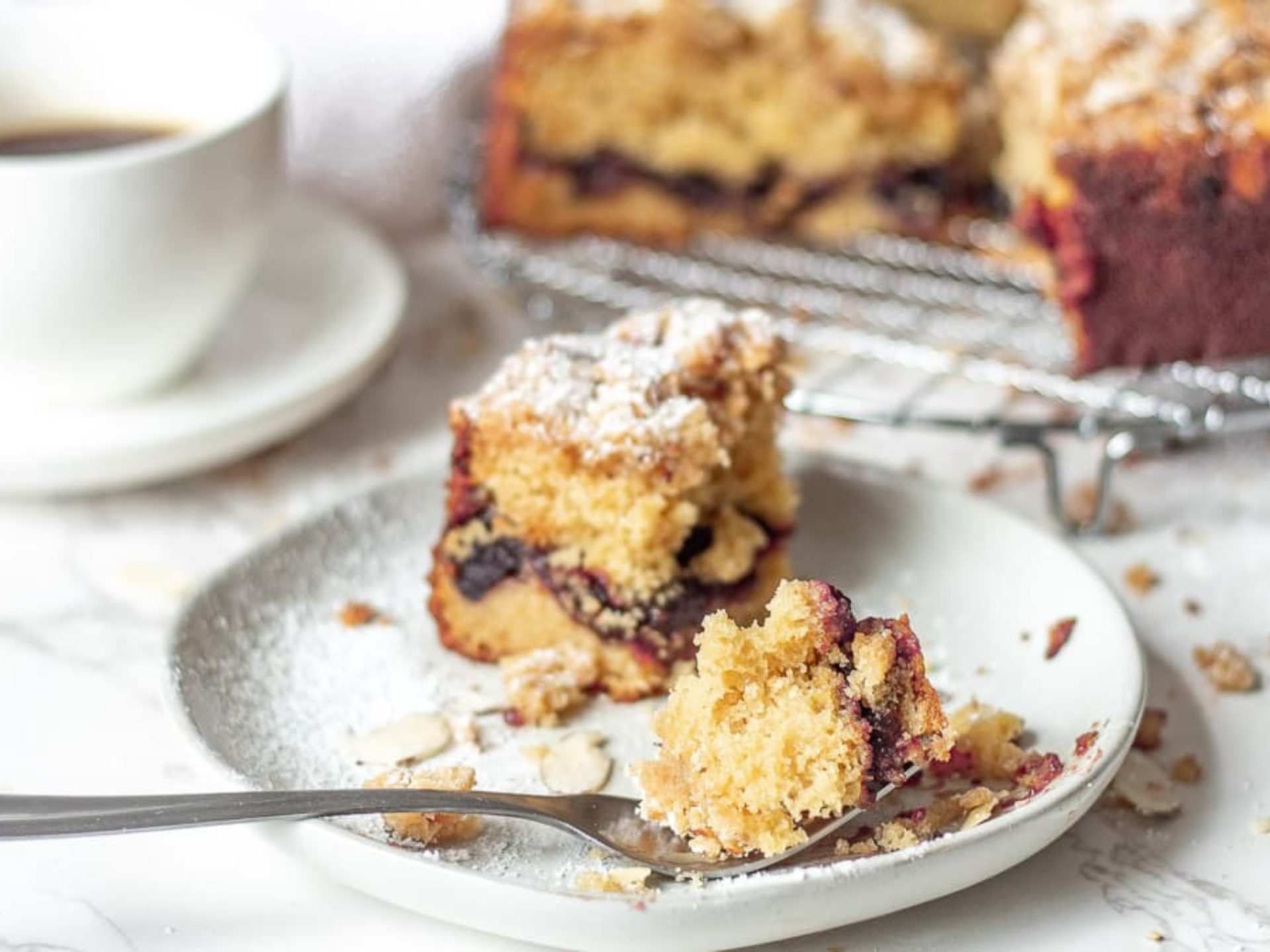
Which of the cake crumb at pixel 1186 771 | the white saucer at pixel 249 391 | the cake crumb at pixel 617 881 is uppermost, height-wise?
the cake crumb at pixel 617 881

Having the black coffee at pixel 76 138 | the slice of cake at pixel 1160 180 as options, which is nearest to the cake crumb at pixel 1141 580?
the slice of cake at pixel 1160 180

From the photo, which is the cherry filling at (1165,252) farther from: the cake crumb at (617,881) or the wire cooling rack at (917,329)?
the cake crumb at (617,881)

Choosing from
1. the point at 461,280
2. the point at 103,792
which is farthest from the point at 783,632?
the point at 461,280

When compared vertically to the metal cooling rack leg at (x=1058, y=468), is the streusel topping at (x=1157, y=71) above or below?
above

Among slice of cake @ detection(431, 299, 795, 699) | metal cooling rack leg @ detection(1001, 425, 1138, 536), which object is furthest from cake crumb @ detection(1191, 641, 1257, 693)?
slice of cake @ detection(431, 299, 795, 699)

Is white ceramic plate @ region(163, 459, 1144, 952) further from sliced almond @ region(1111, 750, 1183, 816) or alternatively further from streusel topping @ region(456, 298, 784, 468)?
streusel topping @ region(456, 298, 784, 468)

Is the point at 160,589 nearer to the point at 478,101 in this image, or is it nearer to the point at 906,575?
the point at 906,575

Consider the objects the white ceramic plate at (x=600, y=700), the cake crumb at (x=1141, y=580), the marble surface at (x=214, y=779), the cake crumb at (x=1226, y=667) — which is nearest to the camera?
the white ceramic plate at (x=600, y=700)
